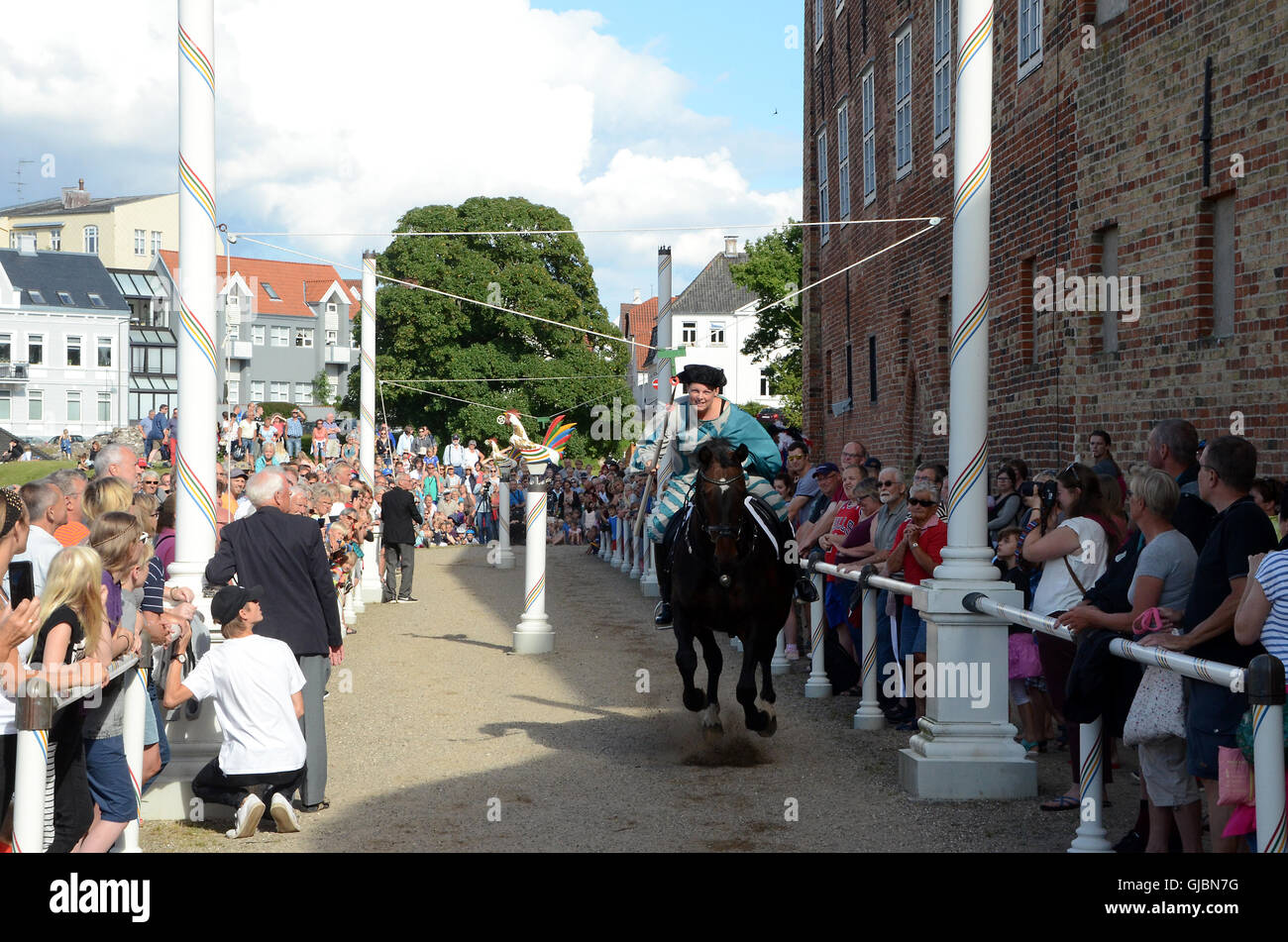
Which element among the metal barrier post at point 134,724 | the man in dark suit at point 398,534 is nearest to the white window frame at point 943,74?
the man in dark suit at point 398,534

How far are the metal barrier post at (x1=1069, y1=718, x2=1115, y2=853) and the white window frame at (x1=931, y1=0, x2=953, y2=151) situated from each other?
12953 mm

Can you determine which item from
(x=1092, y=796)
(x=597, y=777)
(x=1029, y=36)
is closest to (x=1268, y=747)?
(x=1092, y=796)

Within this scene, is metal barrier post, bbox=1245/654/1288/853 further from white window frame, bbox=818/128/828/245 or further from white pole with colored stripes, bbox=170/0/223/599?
white window frame, bbox=818/128/828/245

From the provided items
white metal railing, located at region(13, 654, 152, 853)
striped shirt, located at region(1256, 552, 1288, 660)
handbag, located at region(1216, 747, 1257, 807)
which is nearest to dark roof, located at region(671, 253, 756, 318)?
handbag, located at region(1216, 747, 1257, 807)

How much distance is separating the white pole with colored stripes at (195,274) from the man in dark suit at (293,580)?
302mm

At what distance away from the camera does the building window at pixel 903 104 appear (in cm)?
2045

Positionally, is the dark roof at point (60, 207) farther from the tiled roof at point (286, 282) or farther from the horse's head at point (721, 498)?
the horse's head at point (721, 498)

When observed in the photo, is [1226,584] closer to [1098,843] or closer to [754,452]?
[1098,843]

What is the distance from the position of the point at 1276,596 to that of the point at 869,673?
5586 millimetres

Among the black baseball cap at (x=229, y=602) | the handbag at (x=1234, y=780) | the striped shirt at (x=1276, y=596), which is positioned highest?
the striped shirt at (x=1276, y=596)

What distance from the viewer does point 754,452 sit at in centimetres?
984

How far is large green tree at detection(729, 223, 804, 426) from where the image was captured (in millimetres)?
59812

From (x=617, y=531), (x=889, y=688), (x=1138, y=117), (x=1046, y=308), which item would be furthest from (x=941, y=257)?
(x=617, y=531)
